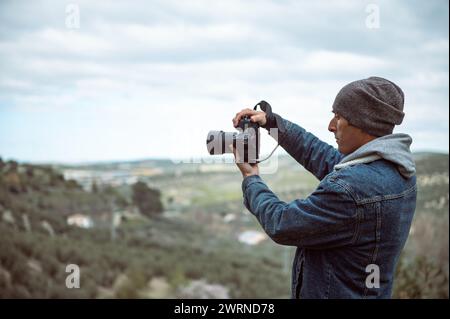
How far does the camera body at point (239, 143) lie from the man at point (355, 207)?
0.14 ft

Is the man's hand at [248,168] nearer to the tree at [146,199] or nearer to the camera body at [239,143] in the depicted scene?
the camera body at [239,143]

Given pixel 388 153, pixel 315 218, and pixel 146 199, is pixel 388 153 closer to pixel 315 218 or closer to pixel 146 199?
pixel 315 218

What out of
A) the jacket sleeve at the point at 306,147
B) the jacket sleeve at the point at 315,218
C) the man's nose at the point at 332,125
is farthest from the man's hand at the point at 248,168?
A: the jacket sleeve at the point at 306,147

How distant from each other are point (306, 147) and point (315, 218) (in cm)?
54

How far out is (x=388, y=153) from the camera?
4.24ft

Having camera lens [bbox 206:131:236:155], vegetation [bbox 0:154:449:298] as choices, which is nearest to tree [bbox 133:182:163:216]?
vegetation [bbox 0:154:449:298]

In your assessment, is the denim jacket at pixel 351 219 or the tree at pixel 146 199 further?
the tree at pixel 146 199

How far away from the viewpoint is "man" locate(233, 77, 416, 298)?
1.26 metres

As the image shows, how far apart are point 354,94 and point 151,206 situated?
495cm

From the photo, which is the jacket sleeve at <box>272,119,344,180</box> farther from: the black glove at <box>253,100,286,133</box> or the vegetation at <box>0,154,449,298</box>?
the vegetation at <box>0,154,449,298</box>

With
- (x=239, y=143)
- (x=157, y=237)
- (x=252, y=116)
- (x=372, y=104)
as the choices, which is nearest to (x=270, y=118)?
(x=252, y=116)

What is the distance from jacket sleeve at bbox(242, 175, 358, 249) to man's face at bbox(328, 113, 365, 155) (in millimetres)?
165

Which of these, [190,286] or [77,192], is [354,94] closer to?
[190,286]

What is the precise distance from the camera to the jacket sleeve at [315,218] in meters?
1.25
